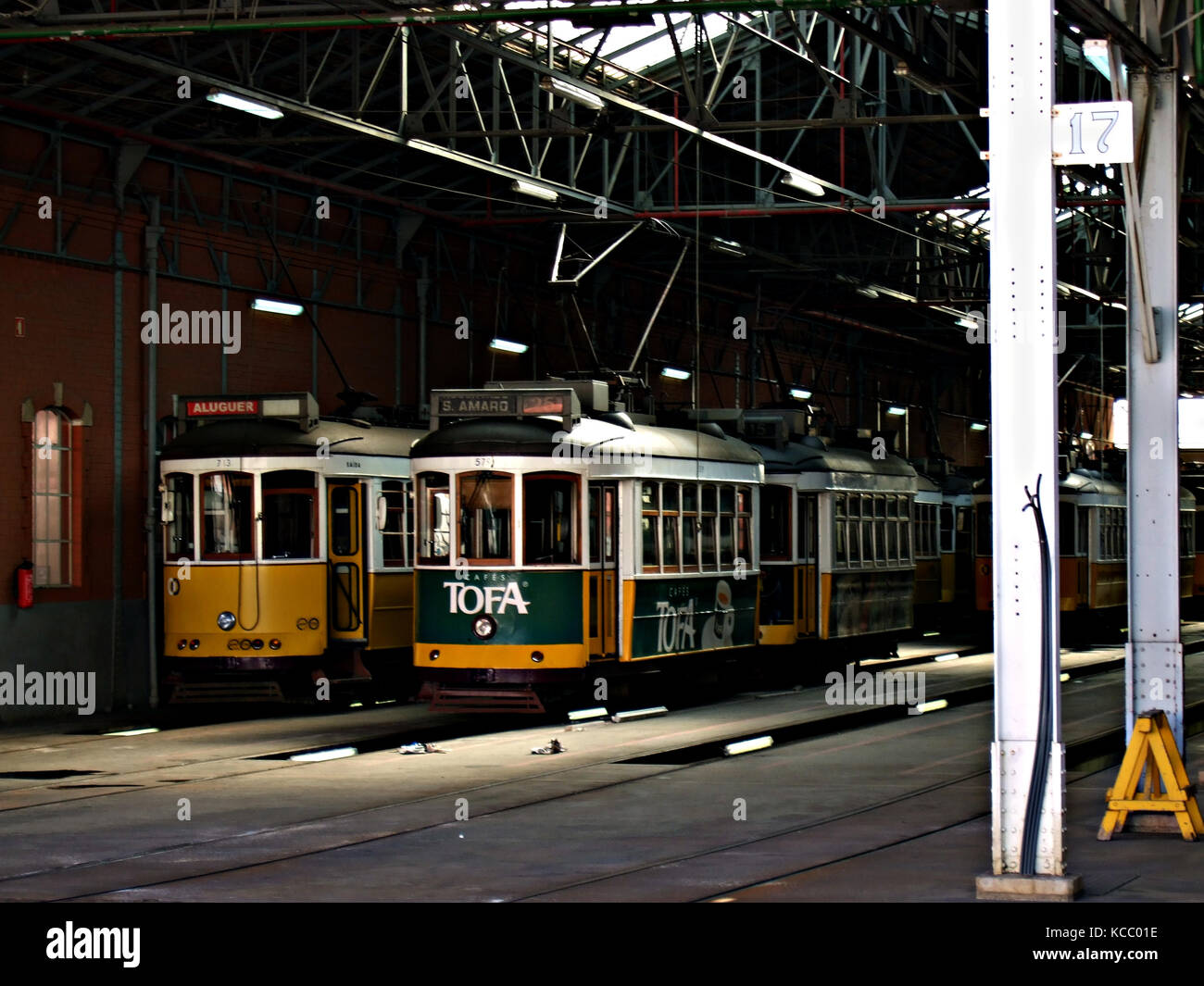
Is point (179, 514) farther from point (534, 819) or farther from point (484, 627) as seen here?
point (534, 819)

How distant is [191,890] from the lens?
32.2 ft

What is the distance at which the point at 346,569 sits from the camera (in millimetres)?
20641

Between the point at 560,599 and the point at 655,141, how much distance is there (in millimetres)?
13203

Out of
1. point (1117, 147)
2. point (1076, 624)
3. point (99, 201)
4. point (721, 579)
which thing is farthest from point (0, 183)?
point (1076, 624)

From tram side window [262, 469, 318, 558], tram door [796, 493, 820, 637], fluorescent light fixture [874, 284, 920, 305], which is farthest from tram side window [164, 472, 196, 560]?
fluorescent light fixture [874, 284, 920, 305]

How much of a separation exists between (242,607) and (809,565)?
7.83 m

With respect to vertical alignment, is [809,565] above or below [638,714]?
above

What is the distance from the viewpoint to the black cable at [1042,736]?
9469 mm

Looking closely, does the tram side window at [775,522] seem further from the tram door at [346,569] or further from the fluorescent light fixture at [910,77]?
the fluorescent light fixture at [910,77]

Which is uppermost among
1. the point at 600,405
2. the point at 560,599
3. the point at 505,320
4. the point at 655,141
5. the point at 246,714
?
the point at 655,141

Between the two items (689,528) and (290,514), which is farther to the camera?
(689,528)

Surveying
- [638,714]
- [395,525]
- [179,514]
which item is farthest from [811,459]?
[179,514]
